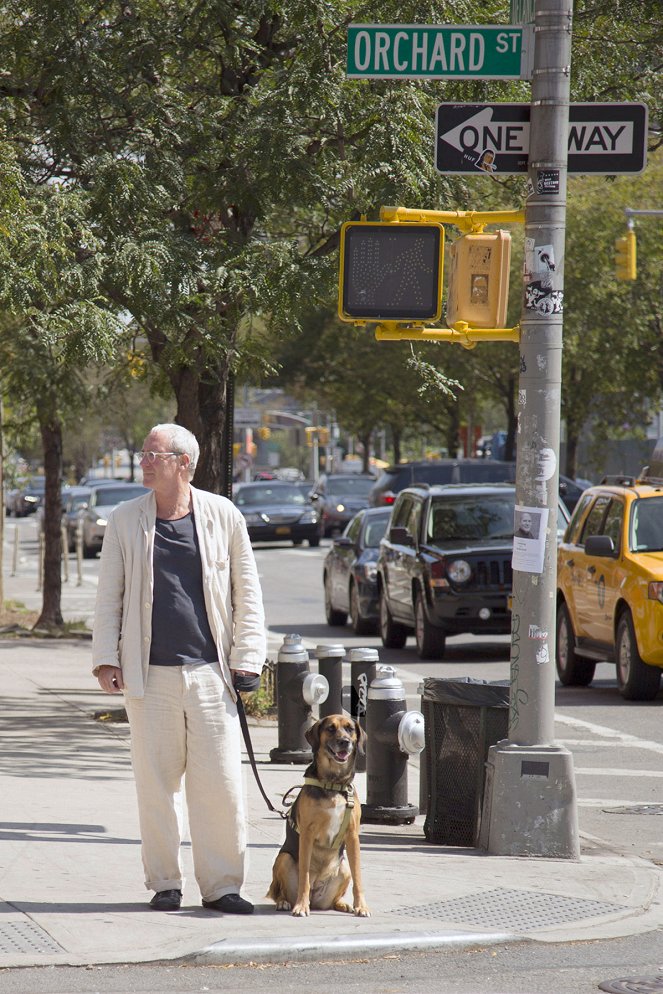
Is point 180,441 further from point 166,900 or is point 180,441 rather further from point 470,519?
point 470,519

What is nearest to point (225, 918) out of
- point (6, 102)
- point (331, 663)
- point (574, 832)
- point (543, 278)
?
point (574, 832)

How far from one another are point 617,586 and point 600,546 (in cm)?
39

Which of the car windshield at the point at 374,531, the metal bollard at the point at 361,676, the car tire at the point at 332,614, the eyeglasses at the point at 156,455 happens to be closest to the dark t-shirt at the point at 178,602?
the eyeglasses at the point at 156,455

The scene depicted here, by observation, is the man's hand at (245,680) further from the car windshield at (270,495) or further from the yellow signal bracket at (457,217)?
the car windshield at (270,495)

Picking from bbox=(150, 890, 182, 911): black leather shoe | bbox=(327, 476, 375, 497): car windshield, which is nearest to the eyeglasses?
bbox=(150, 890, 182, 911): black leather shoe

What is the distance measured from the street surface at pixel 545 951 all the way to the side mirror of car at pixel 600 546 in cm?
128

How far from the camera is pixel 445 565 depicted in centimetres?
1702

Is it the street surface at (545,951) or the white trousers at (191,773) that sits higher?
the white trousers at (191,773)

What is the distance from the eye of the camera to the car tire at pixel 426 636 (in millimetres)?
17109

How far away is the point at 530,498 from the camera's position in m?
7.77

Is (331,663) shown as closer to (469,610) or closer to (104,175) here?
(104,175)

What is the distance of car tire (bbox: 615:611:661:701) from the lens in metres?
13.5

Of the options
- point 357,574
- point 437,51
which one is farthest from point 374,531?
point 437,51

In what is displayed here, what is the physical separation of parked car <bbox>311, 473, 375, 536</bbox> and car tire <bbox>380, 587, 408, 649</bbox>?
75.4 feet
